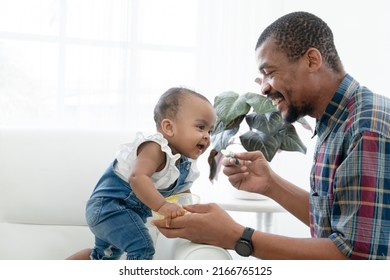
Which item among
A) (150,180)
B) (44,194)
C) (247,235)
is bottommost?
(44,194)

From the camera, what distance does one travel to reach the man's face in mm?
1287

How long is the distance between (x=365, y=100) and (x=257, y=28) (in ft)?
5.17

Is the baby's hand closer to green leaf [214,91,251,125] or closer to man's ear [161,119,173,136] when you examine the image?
man's ear [161,119,173,136]

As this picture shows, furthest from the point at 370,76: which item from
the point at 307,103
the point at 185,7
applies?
the point at 307,103

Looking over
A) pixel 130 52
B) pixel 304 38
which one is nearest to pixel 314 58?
pixel 304 38

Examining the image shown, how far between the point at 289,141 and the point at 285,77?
0.70 metres

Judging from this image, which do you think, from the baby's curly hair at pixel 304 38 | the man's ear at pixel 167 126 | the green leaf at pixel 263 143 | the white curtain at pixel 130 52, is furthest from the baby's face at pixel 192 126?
the white curtain at pixel 130 52

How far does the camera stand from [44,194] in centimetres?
170

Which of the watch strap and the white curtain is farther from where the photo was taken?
the white curtain

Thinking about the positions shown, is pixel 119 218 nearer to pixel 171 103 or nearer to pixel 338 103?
pixel 171 103

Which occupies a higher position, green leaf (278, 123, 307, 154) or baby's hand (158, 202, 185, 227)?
green leaf (278, 123, 307, 154)

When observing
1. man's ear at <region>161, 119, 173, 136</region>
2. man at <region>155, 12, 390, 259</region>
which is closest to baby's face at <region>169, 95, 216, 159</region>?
man's ear at <region>161, 119, 173, 136</region>

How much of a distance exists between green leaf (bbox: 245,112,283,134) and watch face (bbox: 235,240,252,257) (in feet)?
2.70

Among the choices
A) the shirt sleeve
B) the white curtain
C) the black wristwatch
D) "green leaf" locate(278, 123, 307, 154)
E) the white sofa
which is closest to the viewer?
the shirt sleeve
